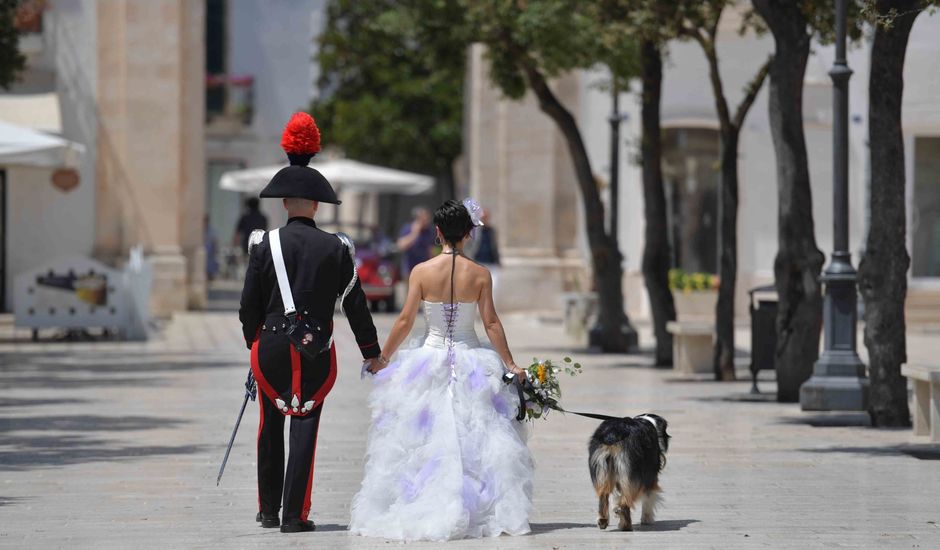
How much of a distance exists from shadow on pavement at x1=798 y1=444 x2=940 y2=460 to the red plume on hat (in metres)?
4.93

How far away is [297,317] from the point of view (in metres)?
8.45

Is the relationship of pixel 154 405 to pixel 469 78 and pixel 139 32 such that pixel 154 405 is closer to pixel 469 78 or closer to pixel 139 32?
pixel 139 32

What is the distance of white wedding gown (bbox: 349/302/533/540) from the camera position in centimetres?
840

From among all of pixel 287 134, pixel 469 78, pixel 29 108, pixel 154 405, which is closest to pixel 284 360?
pixel 287 134

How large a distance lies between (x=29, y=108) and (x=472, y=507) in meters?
21.4

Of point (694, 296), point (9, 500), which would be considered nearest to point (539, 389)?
point (9, 500)

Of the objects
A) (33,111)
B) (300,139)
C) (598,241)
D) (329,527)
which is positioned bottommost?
(329,527)

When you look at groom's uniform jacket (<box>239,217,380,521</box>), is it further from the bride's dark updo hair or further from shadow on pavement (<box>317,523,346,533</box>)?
the bride's dark updo hair

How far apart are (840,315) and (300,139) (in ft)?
24.2

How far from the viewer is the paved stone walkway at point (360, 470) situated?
339 inches

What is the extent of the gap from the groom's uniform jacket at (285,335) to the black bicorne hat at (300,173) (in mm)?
166

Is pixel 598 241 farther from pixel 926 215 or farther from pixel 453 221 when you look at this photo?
pixel 453 221

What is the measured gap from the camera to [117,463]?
11383 mm

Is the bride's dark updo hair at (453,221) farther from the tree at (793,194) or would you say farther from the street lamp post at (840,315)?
the tree at (793,194)
